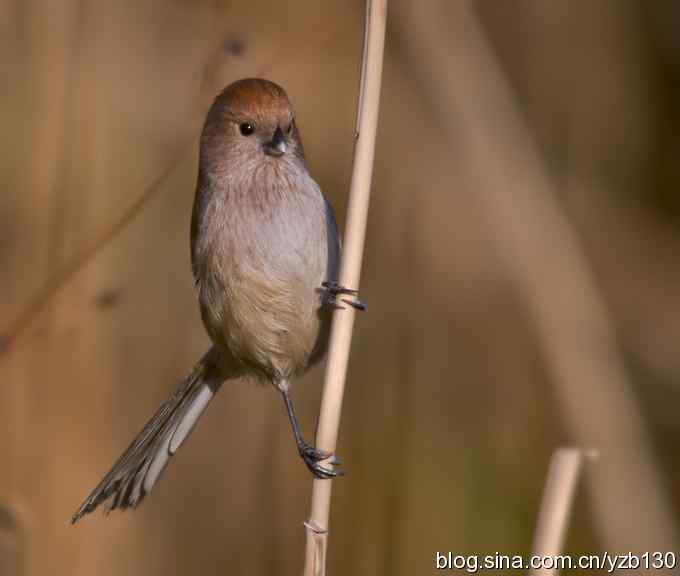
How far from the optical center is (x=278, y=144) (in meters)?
1.85

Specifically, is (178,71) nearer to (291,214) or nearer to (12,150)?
(12,150)

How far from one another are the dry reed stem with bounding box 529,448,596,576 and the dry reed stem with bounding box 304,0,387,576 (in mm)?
339

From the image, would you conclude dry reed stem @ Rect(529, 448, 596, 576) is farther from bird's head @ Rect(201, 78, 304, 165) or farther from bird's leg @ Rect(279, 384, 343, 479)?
bird's head @ Rect(201, 78, 304, 165)

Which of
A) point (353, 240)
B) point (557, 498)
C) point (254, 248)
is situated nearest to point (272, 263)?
point (254, 248)

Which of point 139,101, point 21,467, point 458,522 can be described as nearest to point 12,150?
point 139,101

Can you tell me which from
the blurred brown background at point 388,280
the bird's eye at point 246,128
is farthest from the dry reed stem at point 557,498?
the bird's eye at point 246,128

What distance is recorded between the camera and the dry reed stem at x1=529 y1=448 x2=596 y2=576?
1.33m

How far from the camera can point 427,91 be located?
2.63 metres

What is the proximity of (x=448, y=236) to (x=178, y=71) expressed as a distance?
2.97 feet

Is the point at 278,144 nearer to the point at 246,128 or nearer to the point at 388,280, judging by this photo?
the point at 246,128

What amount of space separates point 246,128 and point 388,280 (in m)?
0.89

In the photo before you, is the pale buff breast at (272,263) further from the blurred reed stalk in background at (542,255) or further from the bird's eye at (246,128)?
the blurred reed stalk in background at (542,255)

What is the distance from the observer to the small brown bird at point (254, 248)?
1874 millimetres

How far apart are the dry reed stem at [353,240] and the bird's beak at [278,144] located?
385 millimetres
